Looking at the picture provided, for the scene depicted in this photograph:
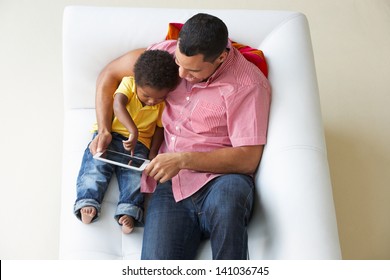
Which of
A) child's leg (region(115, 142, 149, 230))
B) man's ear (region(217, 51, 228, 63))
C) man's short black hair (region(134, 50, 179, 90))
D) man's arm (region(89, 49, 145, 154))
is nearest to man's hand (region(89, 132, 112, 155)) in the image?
man's arm (region(89, 49, 145, 154))

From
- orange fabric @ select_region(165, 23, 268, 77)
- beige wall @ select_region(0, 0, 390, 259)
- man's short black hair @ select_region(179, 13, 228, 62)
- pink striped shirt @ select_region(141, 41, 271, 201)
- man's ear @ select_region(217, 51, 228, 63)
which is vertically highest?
man's short black hair @ select_region(179, 13, 228, 62)

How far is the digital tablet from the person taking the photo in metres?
1.96

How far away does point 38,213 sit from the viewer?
95.9 inches

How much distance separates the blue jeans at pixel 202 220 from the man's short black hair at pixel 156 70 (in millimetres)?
339

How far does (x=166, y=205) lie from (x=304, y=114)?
531mm

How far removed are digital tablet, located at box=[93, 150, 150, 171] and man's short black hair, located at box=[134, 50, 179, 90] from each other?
0.83 ft

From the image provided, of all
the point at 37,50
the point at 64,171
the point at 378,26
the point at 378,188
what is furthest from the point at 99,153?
the point at 378,26

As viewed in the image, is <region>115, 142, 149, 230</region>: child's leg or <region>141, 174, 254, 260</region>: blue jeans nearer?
<region>141, 174, 254, 260</region>: blue jeans

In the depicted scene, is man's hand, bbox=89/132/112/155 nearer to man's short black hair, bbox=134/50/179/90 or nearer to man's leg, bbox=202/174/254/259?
man's short black hair, bbox=134/50/179/90

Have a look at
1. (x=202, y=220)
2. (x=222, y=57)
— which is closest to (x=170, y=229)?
(x=202, y=220)

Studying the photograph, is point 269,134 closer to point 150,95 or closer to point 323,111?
point 150,95

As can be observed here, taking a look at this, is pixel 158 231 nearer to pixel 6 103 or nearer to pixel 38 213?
pixel 38 213

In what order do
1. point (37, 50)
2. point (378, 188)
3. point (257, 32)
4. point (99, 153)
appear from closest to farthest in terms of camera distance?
point (99, 153), point (257, 32), point (378, 188), point (37, 50)

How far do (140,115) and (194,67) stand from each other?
331mm
